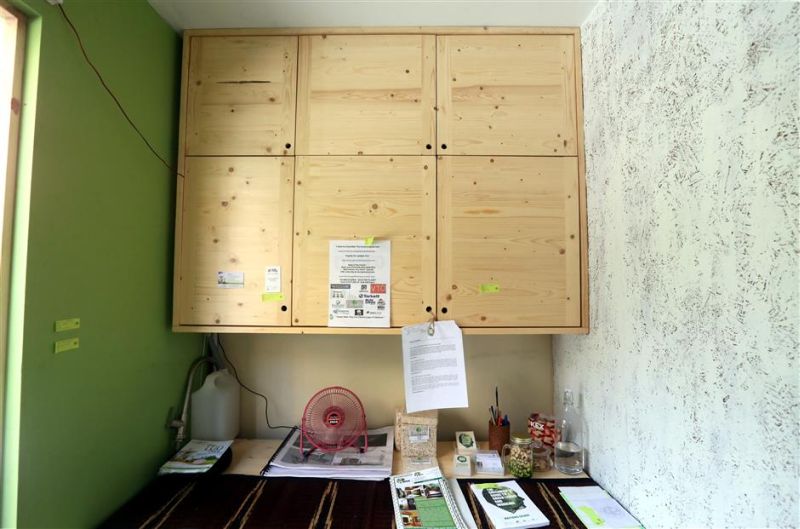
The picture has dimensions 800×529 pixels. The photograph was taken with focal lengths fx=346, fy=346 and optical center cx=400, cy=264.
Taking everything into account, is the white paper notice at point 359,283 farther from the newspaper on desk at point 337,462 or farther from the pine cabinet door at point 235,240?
the newspaper on desk at point 337,462

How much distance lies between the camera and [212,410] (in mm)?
1426

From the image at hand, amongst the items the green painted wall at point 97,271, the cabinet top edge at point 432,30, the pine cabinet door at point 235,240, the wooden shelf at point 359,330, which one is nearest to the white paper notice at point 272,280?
the pine cabinet door at point 235,240

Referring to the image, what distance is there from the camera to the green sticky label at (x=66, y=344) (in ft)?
2.91

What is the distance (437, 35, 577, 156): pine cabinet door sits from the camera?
1299mm

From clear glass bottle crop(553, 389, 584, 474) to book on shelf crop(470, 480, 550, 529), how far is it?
22cm

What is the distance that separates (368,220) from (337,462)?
3.00ft

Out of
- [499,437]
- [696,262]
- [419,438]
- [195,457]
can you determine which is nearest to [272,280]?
[195,457]

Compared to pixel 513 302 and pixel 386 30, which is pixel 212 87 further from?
pixel 513 302

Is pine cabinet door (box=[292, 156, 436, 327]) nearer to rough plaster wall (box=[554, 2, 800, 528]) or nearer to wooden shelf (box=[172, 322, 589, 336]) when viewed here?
wooden shelf (box=[172, 322, 589, 336])

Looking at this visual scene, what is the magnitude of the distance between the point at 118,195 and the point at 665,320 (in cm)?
163

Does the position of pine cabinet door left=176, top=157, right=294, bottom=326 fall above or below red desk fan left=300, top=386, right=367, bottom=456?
above

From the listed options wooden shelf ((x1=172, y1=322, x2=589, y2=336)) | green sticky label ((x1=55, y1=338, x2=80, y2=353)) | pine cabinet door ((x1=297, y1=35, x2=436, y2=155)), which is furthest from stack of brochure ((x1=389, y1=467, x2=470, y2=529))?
pine cabinet door ((x1=297, y1=35, x2=436, y2=155))

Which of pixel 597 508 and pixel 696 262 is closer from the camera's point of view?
pixel 696 262

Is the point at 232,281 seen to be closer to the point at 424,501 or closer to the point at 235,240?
the point at 235,240
